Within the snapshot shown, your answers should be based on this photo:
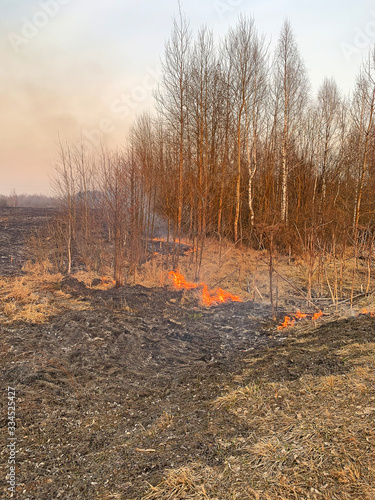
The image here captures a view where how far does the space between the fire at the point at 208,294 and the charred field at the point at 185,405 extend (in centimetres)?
157

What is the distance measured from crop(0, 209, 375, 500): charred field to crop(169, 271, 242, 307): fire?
1569 mm

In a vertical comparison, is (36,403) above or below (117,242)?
below

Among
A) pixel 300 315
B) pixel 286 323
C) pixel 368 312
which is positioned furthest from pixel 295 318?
pixel 368 312

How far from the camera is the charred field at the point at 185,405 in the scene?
2758 millimetres

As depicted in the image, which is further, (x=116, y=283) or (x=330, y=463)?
(x=116, y=283)

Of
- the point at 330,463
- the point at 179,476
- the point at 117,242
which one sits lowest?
the point at 179,476

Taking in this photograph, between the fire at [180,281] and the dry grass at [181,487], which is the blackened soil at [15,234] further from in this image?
the dry grass at [181,487]

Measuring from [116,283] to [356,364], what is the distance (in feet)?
23.9

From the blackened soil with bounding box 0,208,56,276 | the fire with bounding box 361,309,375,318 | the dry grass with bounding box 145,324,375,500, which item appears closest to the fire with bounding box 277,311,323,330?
the fire with bounding box 361,309,375,318

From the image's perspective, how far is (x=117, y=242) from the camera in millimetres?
10086

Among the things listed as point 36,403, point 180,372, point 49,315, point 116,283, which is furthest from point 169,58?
point 36,403

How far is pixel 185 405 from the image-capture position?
4258 millimetres

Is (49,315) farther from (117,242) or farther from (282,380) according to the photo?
(282,380)

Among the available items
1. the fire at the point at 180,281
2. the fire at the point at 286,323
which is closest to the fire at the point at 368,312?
the fire at the point at 286,323
